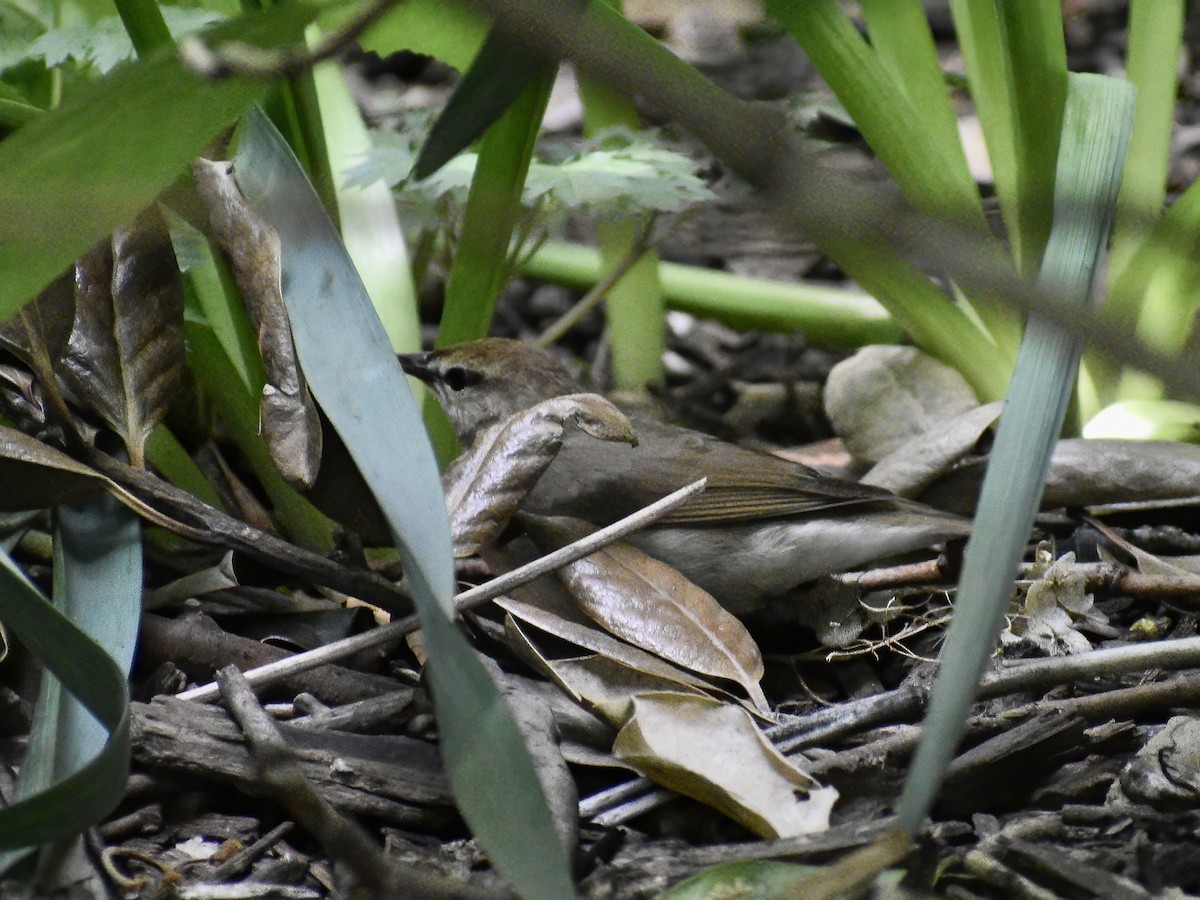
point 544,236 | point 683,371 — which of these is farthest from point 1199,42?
point 544,236

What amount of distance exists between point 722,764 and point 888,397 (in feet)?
5.31

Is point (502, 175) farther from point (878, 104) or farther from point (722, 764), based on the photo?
point (722, 764)

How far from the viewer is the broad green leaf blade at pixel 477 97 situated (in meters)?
1.53

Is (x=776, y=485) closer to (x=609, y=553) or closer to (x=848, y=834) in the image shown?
(x=609, y=553)

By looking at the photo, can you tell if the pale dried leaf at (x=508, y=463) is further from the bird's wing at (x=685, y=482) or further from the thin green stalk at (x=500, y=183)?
the bird's wing at (x=685, y=482)

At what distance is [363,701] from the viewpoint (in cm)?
199

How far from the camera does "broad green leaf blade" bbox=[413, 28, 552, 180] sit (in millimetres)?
1533

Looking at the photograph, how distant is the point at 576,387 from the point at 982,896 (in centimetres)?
199

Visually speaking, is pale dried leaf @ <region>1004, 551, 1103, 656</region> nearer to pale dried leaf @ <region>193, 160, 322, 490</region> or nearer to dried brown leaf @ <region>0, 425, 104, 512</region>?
pale dried leaf @ <region>193, 160, 322, 490</region>

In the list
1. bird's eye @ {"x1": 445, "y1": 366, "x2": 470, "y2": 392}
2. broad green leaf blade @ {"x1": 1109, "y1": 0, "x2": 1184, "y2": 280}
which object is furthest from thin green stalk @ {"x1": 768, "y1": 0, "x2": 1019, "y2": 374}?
bird's eye @ {"x1": 445, "y1": 366, "x2": 470, "y2": 392}

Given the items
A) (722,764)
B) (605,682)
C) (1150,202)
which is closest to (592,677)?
(605,682)

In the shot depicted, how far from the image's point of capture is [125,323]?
2.13m

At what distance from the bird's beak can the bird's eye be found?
2.3 inches

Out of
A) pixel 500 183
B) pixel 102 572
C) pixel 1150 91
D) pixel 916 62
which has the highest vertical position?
pixel 916 62
